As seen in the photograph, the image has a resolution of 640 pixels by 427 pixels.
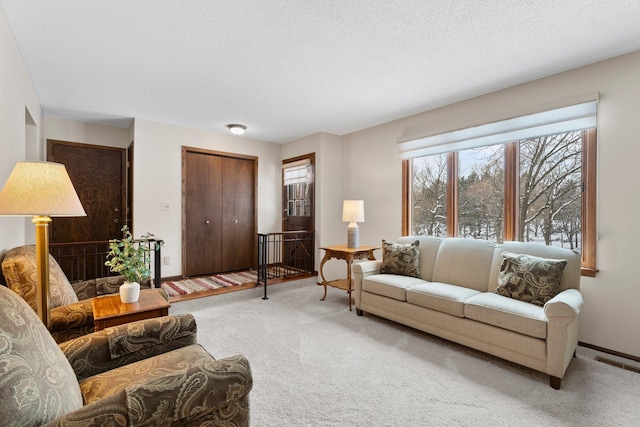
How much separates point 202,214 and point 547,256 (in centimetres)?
449

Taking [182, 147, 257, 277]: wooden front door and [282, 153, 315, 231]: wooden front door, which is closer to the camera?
[182, 147, 257, 277]: wooden front door

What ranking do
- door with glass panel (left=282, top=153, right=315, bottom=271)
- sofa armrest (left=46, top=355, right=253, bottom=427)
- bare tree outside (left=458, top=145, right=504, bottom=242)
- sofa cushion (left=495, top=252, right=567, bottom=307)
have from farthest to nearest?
door with glass panel (left=282, top=153, right=315, bottom=271) < bare tree outside (left=458, top=145, right=504, bottom=242) < sofa cushion (left=495, top=252, right=567, bottom=307) < sofa armrest (left=46, top=355, right=253, bottom=427)

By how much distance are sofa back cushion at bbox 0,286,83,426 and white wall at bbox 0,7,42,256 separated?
5.26ft

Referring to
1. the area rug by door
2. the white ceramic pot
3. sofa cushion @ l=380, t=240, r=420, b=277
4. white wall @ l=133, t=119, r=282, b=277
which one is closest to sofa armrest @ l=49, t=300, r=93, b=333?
the white ceramic pot

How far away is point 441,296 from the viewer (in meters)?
2.70

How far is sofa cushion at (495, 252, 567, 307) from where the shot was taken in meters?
2.38

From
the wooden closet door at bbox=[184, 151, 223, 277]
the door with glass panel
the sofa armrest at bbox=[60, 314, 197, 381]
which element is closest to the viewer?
the sofa armrest at bbox=[60, 314, 197, 381]

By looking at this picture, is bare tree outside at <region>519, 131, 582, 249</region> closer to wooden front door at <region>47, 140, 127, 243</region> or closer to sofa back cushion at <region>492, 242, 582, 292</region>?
sofa back cushion at <region>492, 242, 582, 292</region>

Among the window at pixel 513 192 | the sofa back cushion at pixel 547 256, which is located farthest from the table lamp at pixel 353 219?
the sofa back cushion at pixel 547 256

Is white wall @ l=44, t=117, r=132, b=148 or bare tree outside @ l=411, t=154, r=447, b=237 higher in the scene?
white wall @ l=44, t=117, r=132, b=148

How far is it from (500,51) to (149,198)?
174 inches

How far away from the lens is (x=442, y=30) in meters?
2.16

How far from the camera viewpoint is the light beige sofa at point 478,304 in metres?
2.09

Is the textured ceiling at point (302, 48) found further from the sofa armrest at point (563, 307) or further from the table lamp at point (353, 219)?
the sofa armrest at point (563, 307)
